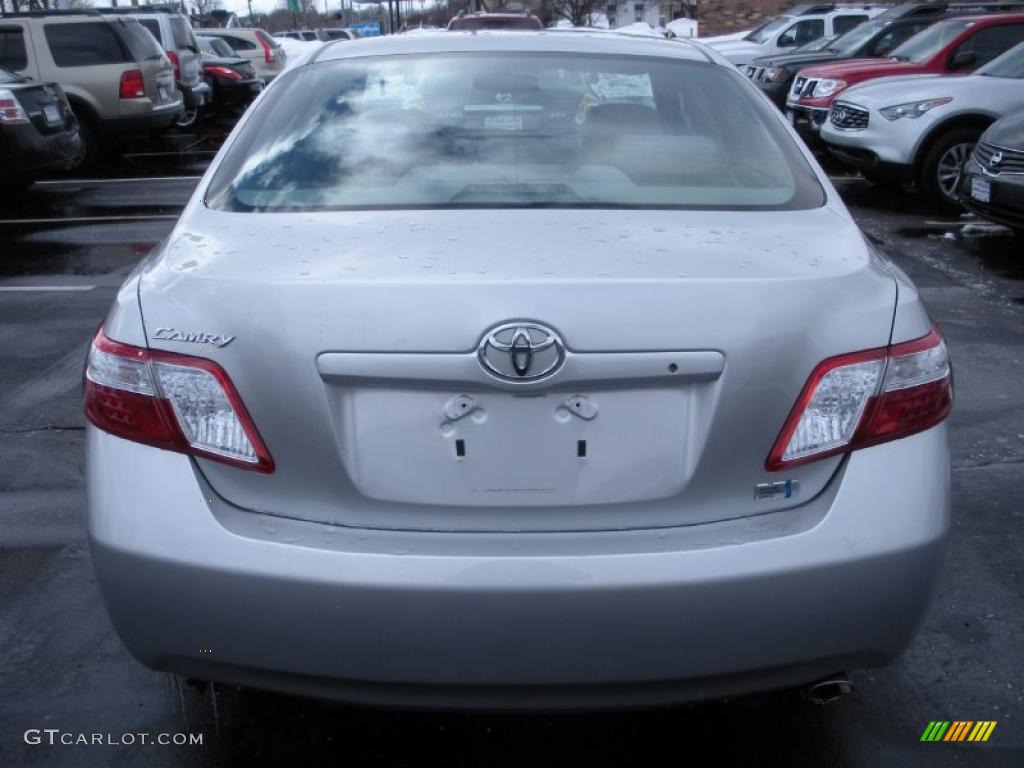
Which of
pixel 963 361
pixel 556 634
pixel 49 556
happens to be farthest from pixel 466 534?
pixel 963 361

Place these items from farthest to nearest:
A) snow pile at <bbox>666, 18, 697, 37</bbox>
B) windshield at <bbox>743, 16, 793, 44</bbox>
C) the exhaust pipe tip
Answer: snow pile at <bbox>666, 18, 697, 37</bbox>
windshield at <bbox>743, 16, 793, 44</bbox>
the exhaust pipe tip

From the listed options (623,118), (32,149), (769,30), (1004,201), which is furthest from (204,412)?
(769,30)

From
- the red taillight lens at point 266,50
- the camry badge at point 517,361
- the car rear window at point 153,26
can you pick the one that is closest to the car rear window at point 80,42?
the car rear window at point 153,26

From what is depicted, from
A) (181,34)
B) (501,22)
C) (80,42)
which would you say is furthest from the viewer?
(181,34)

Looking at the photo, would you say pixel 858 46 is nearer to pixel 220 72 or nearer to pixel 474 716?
pixel 220 72

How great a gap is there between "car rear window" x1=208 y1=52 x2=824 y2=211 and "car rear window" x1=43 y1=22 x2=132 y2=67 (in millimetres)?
12821

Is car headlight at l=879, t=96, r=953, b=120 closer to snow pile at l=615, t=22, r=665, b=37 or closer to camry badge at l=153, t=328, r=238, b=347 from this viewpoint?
snow pile at l=615, t=22, r=665, b=37

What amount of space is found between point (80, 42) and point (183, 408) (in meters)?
14.3

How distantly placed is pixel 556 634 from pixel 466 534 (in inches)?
9.8

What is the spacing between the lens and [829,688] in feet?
7.81

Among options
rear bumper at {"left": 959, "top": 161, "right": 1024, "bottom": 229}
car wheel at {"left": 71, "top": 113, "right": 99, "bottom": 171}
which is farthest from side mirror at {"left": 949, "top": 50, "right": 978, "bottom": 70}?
car wheel at {"left": 71, "top": 113, "right": 99, "bottom": 171}

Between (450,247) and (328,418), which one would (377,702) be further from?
(450,247)

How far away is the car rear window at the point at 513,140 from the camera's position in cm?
278

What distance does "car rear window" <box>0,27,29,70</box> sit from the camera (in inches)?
576
